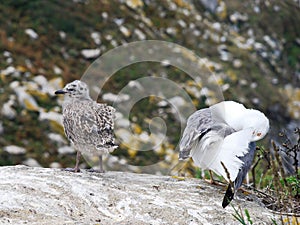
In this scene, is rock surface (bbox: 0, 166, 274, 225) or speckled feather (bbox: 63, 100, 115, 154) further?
speckled feather (bbox: 63, 100, 115, 154)

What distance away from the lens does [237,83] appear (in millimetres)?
16391

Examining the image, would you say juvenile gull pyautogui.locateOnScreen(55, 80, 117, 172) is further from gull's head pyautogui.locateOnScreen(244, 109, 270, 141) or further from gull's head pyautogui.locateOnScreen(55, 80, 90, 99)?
gull's head pyautogui.locateOnScreen(244, 109, 270, 141)

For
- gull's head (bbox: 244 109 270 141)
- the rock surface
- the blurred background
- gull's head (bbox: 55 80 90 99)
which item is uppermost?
gull's head (bbox: 244 109 270 141)

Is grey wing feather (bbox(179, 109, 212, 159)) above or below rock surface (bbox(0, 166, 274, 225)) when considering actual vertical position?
above

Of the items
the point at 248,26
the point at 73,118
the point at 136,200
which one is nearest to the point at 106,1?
the point at 248,26

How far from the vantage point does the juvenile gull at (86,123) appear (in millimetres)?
7262

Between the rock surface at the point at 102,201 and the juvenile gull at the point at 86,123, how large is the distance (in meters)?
0.36

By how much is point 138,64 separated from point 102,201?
905cm

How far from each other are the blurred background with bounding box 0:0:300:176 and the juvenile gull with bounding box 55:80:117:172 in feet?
11.7

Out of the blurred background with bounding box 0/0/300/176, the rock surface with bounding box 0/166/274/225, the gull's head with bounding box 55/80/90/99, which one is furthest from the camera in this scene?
the blurred background with bounding box 0/0/300/176

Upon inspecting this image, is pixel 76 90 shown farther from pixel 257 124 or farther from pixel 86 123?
pixel 257 124

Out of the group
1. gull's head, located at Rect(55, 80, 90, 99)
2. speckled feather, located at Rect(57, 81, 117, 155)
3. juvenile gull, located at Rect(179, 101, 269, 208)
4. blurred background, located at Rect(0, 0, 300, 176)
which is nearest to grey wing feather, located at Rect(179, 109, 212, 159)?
juvenile gull, located at Rect(179, 101, 269, 208)

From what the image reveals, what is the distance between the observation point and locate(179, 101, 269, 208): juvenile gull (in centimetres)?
678

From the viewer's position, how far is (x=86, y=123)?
7305 millimetres
